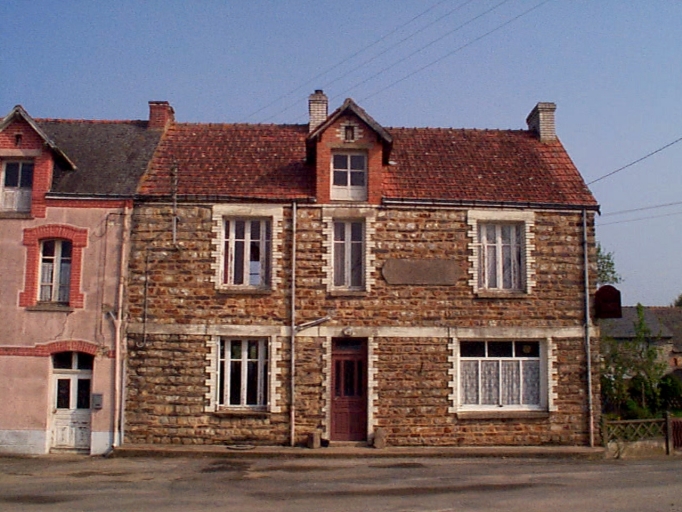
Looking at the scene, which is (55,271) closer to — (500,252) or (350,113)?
(350,113)

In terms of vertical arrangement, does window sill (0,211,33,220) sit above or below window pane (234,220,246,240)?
above

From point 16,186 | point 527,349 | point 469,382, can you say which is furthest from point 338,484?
point 16,186

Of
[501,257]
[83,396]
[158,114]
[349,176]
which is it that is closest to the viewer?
[83,396]

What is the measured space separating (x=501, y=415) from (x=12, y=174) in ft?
45.6

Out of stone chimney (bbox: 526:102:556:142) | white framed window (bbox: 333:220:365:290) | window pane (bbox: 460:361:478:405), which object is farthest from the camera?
stone chimney (bbox: 526:102:556:142)

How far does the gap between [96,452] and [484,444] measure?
9.53 metres

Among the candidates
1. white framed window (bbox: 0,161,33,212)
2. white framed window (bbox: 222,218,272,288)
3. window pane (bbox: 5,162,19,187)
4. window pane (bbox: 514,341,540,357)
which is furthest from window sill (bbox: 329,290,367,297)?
window pane (bbox: 5,162,19,187)

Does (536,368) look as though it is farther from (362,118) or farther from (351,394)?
(362,118)

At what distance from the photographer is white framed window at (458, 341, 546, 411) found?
60.9 ft

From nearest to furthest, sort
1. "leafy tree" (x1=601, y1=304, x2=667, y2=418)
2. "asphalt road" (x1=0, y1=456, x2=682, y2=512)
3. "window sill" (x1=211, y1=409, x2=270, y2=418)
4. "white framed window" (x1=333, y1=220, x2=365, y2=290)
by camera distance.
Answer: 1. "asphalt road" (x1=0, y1=456, x2=682, y2=512)
2. "window sill" (x1=211, y1=409, x2=270, y2=418)
3. "white framed window" (x1=333, y1=220, x2=365, y2=290)
4. "leafy tree" (x1=601, y1=304, x2=667, y2=418)

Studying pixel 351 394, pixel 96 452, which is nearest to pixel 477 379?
pixel 351 394

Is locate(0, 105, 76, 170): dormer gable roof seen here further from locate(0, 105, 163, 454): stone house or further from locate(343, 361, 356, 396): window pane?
locate(343, 361, 356, 396): window pane

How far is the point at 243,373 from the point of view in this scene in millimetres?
18344

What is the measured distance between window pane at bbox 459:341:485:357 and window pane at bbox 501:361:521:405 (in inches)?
24.8
